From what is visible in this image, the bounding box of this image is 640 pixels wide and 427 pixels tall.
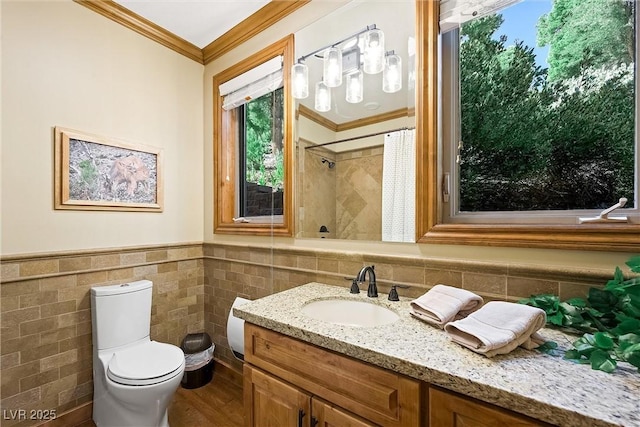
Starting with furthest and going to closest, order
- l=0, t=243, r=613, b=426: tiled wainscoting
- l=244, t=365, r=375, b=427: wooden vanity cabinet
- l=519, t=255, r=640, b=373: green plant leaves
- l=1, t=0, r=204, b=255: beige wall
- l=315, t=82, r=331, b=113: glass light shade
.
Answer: l=315, t=82, r=331, b=113: glass light shade
l=1, t=0, r=204, b=255: beige wall
l=0, t=243, r=613, b=426: tiled wainscoting
l=244, t=365, r=375, b=427: wooden vanity cabinet
l=519, t=255, r=640, b=373: green plant leaves

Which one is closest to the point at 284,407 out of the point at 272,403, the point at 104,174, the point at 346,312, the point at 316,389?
the point at 272,403

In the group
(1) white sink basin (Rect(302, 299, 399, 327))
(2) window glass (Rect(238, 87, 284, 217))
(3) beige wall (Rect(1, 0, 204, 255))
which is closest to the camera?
(1) white sink basin (Rect(302, 299, 399, 327))

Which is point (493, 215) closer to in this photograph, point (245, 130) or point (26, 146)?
point (245, 130)

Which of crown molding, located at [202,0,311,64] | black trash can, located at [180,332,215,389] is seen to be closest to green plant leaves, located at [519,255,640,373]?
crown molding, located at [202,0,311,64]

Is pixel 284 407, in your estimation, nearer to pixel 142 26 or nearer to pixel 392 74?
pixel 392 74

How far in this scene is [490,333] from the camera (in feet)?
2.50

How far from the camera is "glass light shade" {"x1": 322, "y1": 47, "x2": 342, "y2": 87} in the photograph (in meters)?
1.63

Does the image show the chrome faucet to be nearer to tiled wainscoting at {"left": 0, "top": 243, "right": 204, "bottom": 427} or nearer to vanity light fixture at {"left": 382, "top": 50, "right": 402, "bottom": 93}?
vanity light fixture at {"left": 382, "top": 50, "right": 402, "bottom": 93}

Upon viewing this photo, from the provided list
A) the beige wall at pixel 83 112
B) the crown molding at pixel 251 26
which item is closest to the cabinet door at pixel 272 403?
the beige wall at pixel 83 112

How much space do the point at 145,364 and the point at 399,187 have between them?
1723 millimetres

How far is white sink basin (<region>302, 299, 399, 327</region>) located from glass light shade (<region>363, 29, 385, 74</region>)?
4.06 ft

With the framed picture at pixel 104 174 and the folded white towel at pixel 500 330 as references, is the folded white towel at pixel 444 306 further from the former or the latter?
the framed picture at pixel 104 174

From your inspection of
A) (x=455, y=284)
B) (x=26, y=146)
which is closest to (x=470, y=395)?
(x=455, y=284)

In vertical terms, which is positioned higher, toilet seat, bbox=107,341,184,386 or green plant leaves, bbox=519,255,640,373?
green plant leaves, bbox=519,255,640,373
